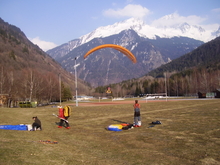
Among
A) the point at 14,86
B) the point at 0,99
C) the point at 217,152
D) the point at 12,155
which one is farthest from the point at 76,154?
the point at 14,86

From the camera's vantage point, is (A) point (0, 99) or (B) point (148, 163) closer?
(B) point (148, 163)

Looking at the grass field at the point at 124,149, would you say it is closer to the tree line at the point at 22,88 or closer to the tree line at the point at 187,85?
Result: the tree line at the point at 22,88

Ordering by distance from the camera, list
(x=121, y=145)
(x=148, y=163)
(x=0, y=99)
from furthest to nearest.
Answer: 1. (x=0, y=99)
2. (x=121, y=145)
3. (x=148, y=163)

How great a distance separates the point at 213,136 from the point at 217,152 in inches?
125

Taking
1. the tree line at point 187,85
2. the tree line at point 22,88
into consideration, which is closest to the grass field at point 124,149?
the tree line at point 22,88

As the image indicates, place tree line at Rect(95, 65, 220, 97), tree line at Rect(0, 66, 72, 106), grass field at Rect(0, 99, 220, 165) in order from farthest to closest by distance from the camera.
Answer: tree line at Rect(95, 65, 220, 97), tree line at Rect(0, 66, 72, 106), grass field at Rect(0, 99, 220, 165)

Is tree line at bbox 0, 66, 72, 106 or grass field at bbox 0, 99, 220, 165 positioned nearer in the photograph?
grass field at bbox 0, 99, 220, 165

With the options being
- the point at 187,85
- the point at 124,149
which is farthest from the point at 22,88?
the point at 187,85

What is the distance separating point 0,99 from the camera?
58875mm

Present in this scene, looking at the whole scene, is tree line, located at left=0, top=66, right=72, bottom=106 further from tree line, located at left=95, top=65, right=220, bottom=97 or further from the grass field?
the grass field

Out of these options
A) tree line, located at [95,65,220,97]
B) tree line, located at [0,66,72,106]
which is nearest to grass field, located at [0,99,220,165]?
tree line, located at [0,66,72,106]

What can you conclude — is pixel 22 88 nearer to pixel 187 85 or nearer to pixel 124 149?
pixel 124 149

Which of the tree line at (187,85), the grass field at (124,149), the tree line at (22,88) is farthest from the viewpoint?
the tree line at (187,85)

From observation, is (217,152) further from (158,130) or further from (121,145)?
(158,130)
